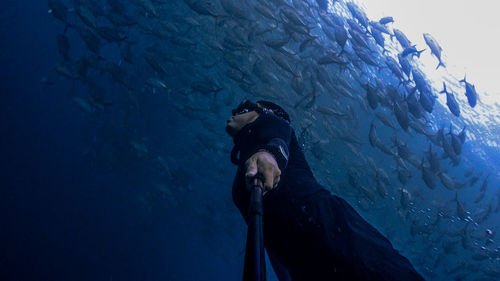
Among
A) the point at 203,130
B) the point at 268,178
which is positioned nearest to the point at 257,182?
the point at 268,178

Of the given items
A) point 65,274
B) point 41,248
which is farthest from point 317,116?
point 41,248

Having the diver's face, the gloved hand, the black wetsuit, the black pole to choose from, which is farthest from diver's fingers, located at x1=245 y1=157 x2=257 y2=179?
the diver's face

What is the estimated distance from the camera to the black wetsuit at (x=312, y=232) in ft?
5.68

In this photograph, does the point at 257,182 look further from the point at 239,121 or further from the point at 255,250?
the point at 239,121

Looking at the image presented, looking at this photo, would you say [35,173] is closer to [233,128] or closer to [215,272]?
[215,272]

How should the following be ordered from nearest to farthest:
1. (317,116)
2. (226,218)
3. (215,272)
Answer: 1. (317,116)
2. (226,218)
3. (215,272)

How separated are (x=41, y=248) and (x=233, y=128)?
3612cm

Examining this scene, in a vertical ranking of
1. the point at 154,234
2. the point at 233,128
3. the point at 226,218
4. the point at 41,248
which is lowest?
the point at 154,234

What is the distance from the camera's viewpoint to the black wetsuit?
5.68ft

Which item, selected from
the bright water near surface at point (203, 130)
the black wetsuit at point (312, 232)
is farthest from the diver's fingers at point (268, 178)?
the bright water near surface at point (203, 130)

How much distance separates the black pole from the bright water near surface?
620 cm

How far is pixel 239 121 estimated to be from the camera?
9.45 feet

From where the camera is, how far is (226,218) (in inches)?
1302

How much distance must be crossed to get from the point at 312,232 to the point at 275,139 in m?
0.71
